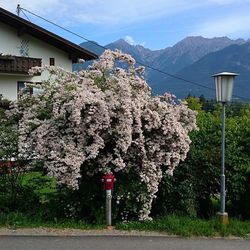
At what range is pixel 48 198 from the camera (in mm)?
9289

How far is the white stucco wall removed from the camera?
25.2 m

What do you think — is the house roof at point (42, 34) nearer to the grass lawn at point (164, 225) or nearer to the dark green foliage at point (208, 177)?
the dark green foliage at point (208, 177)

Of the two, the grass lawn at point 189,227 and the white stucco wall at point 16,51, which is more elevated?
the white stucco wall at point 16,51

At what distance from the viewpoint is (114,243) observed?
734cm

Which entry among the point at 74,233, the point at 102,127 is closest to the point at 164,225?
the point at 74,233

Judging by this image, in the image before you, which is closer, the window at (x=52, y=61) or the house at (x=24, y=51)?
the house at (x=24, y=51)

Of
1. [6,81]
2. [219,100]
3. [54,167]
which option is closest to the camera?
[54,167]

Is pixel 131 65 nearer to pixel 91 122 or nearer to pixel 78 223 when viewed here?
pixel 91 122

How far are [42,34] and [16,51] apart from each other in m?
1.64

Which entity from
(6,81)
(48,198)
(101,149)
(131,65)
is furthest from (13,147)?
(6,81)

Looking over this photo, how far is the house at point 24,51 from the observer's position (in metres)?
24.2

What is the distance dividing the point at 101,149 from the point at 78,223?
1.33 m

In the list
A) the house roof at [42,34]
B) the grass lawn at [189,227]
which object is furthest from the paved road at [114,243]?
the house roof at [42,34]

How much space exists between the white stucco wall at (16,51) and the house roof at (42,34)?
305 millimetres
